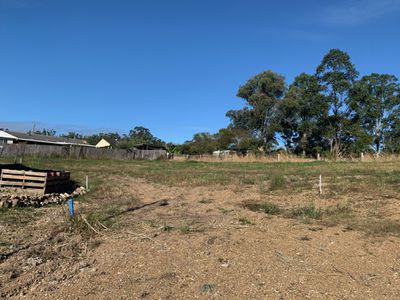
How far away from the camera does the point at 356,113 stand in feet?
143

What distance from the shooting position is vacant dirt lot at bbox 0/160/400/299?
12.3ft

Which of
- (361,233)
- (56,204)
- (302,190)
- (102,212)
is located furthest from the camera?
(302,190)

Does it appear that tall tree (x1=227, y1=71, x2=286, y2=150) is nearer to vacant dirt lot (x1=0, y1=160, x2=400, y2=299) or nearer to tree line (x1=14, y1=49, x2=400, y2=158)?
tree line (x1=14, y1=49, x2=400, y2=158)

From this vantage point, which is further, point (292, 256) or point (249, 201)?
point (249, 201)

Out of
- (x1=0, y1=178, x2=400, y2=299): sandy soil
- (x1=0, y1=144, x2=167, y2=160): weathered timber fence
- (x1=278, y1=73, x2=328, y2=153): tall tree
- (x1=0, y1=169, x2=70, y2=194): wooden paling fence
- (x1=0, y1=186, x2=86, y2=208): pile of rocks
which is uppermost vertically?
(x1=278, y1=73, x2=328, y2=153): tall tree

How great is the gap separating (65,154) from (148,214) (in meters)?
27.4

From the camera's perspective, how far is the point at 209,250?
5.02 m

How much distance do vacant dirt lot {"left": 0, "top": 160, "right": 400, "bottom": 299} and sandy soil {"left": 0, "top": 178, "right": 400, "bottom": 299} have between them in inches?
0.5

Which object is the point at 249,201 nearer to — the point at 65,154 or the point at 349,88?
the point at 65,154

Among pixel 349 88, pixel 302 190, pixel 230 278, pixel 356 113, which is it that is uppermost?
pixel 349 88

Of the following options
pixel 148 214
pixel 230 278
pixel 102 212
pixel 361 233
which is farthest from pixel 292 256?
pixel 102 212

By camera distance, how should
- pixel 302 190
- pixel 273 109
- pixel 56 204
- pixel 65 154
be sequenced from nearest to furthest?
pixel 56 204 < pixel 302 190 < pixel 65 154 < pixel 273 109

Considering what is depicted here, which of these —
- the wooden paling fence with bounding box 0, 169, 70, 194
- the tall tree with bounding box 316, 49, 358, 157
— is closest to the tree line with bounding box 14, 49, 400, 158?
the tall tree with bounding box 316, 49, 358, 157

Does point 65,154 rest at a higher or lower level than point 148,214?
higher
